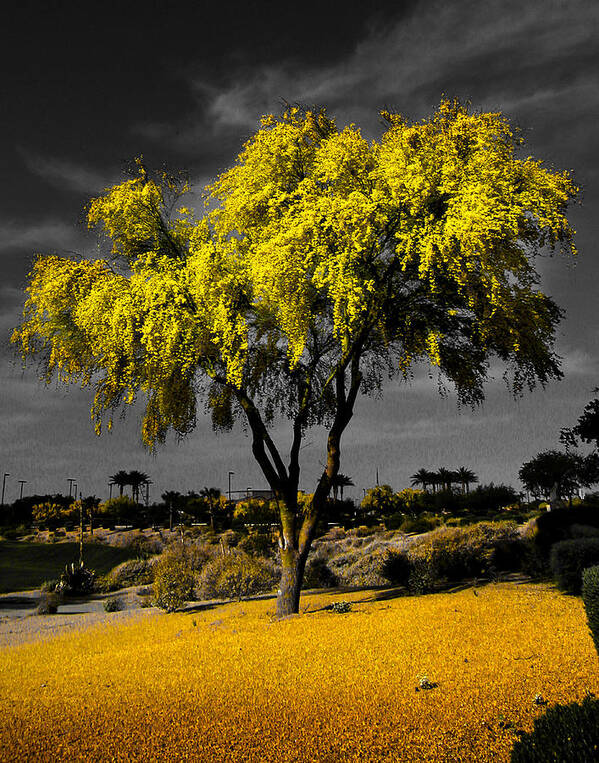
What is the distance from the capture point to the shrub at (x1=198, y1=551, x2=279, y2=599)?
19297 millimetres

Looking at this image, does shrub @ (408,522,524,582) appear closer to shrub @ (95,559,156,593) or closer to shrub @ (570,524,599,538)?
shrub @ (570,524,599,538)

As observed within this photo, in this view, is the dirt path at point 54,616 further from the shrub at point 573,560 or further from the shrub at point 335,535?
the shrub at point 335,535

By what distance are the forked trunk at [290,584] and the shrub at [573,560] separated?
20.1 ft

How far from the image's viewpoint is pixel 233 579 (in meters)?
19.4

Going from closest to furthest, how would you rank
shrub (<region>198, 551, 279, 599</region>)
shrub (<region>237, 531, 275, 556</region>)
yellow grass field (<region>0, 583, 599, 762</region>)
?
yellow grass field (<region>0, 583, 599, 762</region>), shrub (<region>198, 551, 279, 599</region>), shrub (<region>237, 531, 275, 556</region>)

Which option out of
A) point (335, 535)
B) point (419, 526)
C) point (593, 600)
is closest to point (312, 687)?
point (593, 600)

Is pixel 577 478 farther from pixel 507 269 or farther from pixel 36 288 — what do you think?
pixel 36 288

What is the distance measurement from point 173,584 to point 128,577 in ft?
28.8

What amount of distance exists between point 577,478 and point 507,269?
147ft

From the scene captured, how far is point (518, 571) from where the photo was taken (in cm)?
1795

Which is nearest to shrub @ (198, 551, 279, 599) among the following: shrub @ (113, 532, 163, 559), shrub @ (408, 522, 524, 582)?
shrub @ (408, 522, 524, 582)

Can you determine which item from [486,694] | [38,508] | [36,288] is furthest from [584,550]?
[38,508]

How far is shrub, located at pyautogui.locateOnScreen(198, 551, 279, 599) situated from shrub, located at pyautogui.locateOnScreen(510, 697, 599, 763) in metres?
16.3

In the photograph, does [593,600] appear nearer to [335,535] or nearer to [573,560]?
[573,560]
